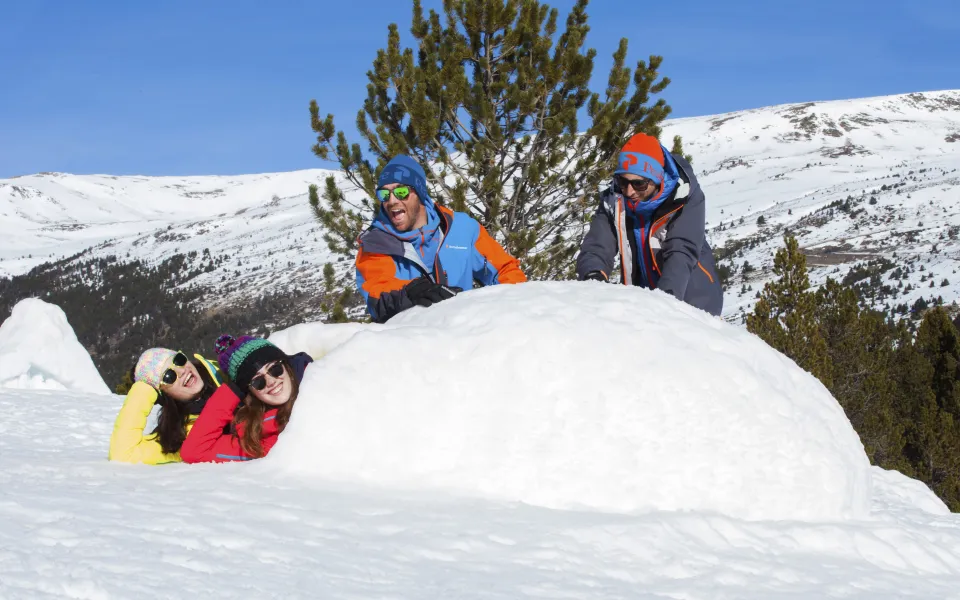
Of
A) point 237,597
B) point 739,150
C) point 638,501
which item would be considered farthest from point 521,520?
point 739,150

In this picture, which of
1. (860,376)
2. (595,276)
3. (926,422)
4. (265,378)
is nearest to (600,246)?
(595,276)

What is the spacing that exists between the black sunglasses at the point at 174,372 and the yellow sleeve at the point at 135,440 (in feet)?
0.49

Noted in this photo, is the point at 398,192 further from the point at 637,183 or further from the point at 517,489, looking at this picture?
the point at 517,489

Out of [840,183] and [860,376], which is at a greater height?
[840,183]

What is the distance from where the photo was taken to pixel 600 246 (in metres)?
4.11

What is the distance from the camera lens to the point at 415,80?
9820 millimetres

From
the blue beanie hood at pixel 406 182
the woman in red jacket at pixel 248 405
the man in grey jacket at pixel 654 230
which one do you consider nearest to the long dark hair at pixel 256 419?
the woman in red jacket at pixel 248 405

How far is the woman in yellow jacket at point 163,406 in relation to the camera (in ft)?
12.2

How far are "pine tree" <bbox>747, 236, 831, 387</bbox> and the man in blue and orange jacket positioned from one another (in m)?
11.1

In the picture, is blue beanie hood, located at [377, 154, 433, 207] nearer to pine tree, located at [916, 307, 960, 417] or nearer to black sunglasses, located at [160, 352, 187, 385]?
black sunglasses, located at [160, 352, 187, 385]

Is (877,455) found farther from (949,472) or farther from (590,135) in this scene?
(590,135)

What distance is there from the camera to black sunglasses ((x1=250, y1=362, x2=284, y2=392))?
3328 millimetres

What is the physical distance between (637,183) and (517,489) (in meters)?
1.69

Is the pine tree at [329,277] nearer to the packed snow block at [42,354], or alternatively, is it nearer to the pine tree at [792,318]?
the packed snow block at [42,354]
